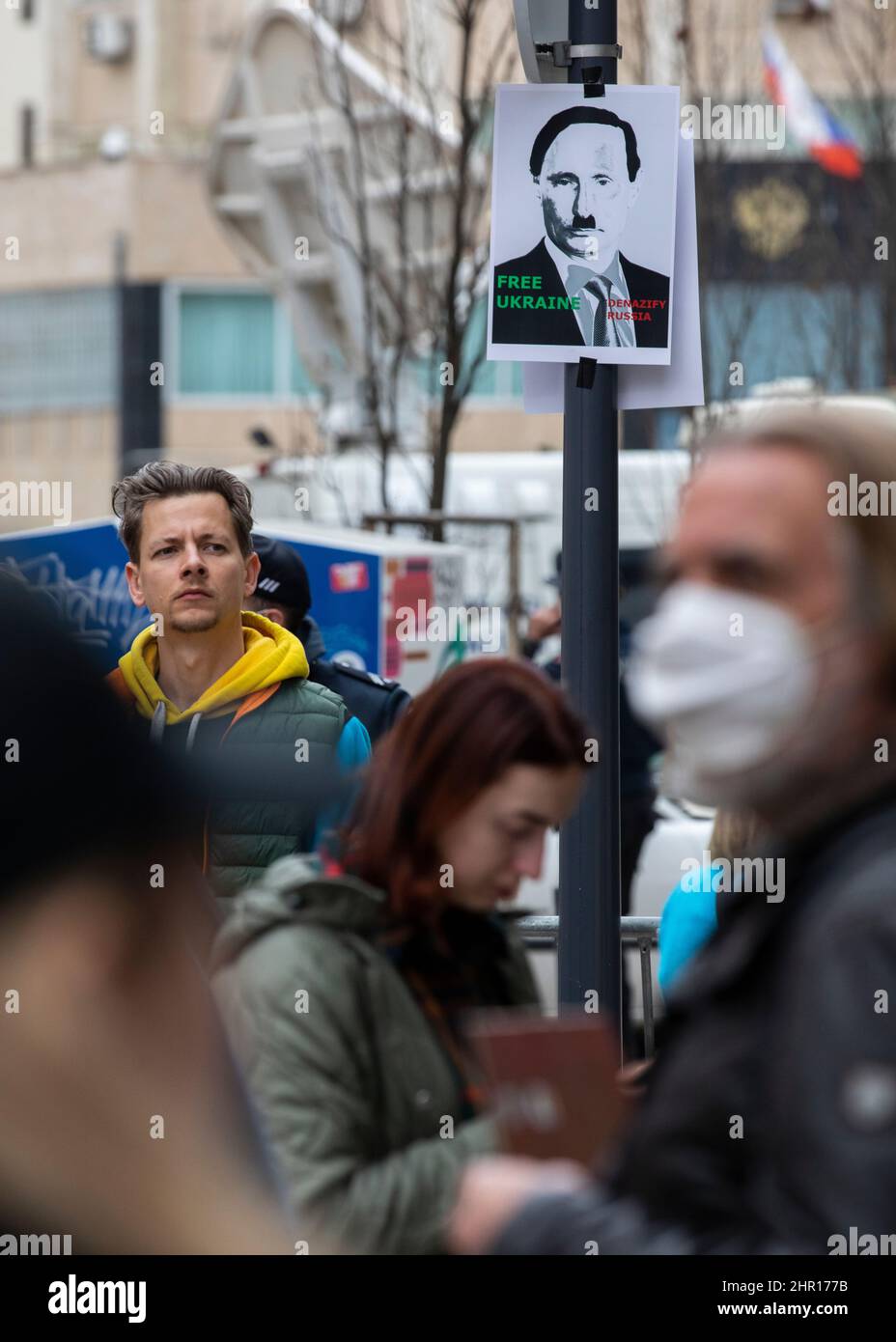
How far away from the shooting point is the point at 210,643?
4.04 meters

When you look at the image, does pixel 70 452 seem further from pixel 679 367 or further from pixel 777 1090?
pixel 777 1090

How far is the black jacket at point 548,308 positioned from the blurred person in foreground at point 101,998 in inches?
92.0

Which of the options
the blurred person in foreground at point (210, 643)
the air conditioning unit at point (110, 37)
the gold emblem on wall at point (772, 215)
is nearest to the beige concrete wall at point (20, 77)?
the air conditioning unit at point (110, 37)

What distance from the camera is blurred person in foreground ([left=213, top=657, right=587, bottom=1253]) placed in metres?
2.16

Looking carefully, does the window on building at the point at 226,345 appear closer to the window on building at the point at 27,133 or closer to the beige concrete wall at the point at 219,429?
the beige concrete wall at the point at 219,429

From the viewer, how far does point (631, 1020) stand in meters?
7.37

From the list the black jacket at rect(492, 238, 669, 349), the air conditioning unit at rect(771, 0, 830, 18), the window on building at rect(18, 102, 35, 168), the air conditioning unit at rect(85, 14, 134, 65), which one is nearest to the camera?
the black jacket at rect(492, 238, 669, 349)

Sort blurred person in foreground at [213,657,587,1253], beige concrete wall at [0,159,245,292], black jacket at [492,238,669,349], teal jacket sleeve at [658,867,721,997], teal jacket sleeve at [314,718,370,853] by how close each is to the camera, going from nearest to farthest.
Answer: blurred person in foreground at [213,657,587,1253] → teal jacket sleeve at [314,718,370,853] → black jacket at [492,238,669,349] → teal jacket sleeve at [658,867,721,997] → beige concrete wall at [0,159,245,292]

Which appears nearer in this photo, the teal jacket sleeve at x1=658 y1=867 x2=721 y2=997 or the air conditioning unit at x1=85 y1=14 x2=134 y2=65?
the teal jacket sleeve at x1=658 y1=867 x2=721 y2=997

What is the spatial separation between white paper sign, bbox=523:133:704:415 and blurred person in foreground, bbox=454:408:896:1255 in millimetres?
2196

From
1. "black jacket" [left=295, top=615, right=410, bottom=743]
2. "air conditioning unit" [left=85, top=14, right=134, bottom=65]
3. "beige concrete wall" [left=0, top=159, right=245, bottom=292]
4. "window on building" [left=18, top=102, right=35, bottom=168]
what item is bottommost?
"black jacket" [left=295, top=615, right=410, bottom=743]

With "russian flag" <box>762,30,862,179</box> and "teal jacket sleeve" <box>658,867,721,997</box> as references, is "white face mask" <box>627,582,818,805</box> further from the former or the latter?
"russian flag" <box>762,30,862,179</box>

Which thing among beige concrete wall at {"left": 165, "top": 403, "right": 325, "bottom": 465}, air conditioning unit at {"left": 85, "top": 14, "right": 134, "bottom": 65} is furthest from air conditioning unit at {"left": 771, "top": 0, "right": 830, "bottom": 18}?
air conditioning unit at {"left": 85, "top": 14, "right": 134, "bottom": 65}

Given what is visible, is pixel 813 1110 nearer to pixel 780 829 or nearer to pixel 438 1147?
pixel 780 829
